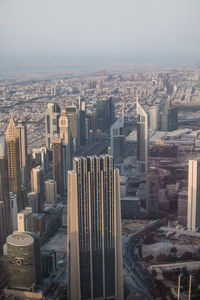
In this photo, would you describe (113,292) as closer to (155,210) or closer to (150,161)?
(155,210)

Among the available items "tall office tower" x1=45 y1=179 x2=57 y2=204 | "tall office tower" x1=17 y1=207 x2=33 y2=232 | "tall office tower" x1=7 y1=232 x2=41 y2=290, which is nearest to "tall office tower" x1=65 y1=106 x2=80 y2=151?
"tall office tower" x1=45 y1=179 x2=57 y2=204

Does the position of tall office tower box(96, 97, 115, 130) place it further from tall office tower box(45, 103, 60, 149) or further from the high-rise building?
the high-rise building

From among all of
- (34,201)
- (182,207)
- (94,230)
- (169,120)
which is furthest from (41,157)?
(94,230)

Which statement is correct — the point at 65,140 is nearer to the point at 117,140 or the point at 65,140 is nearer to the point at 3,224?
the point at 117,140

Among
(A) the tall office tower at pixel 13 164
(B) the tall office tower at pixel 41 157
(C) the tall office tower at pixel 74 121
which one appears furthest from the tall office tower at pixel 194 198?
(C) the tall office tower at pixel 74 121

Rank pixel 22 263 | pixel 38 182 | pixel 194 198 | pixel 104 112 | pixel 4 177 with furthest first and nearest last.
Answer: pixel 104 112 → pixel 38 182 → pixel 194 198 → pixel 4 177 → pixel 22 263

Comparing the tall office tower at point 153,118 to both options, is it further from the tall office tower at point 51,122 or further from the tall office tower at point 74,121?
the tall office tower at point 51,122
